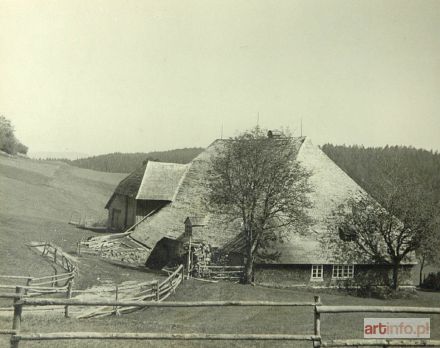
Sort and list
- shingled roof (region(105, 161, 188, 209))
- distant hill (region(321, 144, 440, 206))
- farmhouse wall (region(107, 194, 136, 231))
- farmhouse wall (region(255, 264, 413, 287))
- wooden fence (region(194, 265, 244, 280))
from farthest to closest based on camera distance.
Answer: farmhouse wall (region(107, 194, 136, 231))
shingled roof (region(105, 161, 188, 209))
distant hill (region(321, 144, 440, 206))
wooden fence (region(194, 265, 244, 280))
farmhouse wall (region(255, 264, 413, 287))

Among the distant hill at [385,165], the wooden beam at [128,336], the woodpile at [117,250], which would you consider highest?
the distant hill at [385,165]

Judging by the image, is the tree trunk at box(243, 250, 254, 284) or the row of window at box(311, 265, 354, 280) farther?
the row of window at box(311, 265, 354, 280)

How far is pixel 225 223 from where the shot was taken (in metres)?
32.2

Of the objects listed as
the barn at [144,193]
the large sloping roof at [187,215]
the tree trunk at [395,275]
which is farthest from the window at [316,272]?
the barn at [144,193]

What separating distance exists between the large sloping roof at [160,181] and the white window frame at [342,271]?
17.1m

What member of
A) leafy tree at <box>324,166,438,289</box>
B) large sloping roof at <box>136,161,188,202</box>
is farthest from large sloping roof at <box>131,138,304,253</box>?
leafy tree at <box>324,166,438,289</box>

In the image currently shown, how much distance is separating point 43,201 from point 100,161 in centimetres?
6122

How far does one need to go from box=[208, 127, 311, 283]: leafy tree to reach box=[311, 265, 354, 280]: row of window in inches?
118

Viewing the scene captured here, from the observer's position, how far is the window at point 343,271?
3083 centimetres

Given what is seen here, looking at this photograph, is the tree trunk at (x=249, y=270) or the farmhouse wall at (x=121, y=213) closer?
the tree trunk at (x=249, y=270)

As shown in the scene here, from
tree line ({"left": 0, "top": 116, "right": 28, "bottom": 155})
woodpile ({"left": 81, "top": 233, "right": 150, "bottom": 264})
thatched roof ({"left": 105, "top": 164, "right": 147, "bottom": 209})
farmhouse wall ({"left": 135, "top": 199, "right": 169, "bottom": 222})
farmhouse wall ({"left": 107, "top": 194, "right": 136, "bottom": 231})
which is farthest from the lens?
tree line ({"left": 0, "top": 116, "right": 28, "bottom": 155})

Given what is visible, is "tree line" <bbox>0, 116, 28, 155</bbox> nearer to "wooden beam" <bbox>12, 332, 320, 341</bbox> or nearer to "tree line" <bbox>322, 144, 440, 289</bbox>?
"tree line" <bbox>322, 144, 440, 289</bbox>

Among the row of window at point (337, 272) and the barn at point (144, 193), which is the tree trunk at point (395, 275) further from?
the barn at point (144, 193)

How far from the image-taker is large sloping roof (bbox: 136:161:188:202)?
4362cm
